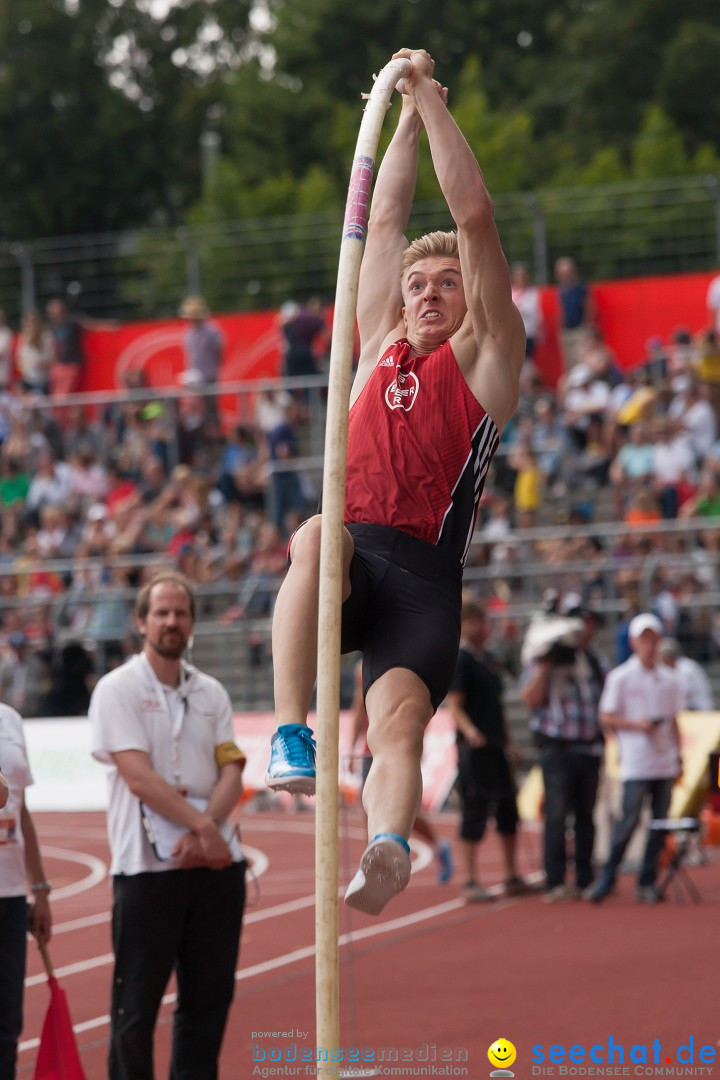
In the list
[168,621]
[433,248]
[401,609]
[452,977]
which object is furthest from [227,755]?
[452,977]

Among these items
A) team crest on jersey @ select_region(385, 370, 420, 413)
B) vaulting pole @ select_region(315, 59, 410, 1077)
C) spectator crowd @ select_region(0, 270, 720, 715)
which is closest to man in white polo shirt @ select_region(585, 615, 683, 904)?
spectator crowd @ select_region(0, 270, 720, 715)

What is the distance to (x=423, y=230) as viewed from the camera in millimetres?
26125

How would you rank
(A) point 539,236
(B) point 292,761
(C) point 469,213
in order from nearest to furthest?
(B) point 292,761 → (C) point 469,213 → (A) point 539,236

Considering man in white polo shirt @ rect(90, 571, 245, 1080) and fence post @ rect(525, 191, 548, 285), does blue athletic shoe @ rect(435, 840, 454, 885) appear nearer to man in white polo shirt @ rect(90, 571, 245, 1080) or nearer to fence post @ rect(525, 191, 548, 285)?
man in white polo shirt @ rect(90, 571, 245, 1080)

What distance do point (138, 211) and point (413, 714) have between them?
134ft

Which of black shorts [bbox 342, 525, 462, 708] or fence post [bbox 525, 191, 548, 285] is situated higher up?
fence post [bbox 525, 191, 548, 285]

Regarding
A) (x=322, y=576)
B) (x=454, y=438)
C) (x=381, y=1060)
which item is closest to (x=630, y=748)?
(x=381, y=1060)

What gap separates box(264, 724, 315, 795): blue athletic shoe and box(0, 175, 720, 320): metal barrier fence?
60.3ft

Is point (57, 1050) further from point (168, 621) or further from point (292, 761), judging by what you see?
point (292, 761)

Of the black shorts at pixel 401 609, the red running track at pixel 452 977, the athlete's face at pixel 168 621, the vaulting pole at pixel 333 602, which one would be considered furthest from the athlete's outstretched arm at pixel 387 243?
the red running track at pixel 452 977

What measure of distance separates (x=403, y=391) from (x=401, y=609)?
0.63 m

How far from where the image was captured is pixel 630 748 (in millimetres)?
12344

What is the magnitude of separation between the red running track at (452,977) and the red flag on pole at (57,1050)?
130cm

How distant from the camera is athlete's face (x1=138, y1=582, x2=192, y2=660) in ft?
21.8
